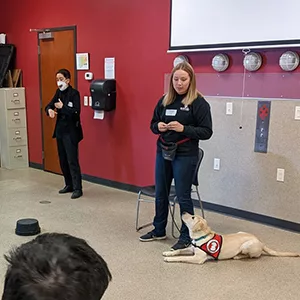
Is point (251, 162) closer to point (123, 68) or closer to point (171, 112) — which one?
point (171, 112)

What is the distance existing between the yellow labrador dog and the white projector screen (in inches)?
67.6

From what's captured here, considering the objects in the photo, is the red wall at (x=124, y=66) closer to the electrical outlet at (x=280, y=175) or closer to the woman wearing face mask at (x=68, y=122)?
the woman wearing face mask at (x=68, y=122)

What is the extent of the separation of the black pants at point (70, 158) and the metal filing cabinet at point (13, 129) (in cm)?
179

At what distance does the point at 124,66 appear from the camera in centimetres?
497

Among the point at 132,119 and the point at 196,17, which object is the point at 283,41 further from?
the point at 132,119

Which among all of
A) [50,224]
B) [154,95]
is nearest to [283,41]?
[154,95]

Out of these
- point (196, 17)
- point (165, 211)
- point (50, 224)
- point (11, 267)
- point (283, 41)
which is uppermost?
point (196, 17)

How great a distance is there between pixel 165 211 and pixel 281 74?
161cm

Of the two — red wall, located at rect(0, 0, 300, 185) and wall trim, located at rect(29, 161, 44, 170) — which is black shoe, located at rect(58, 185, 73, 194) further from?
wall trim, located at rect(29, 161, 44, 170)

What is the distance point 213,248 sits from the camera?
3102 millimetres

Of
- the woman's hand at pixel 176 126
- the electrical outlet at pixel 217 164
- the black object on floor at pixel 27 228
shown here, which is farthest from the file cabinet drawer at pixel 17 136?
the woman's hand at pixel 176 126

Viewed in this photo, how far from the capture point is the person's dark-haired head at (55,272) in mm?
668

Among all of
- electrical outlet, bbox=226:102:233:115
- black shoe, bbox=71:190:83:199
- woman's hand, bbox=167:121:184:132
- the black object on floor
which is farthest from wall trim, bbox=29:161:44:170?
woman's hand, bbox=167:121:184:132

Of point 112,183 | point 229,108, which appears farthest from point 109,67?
point 229,108
